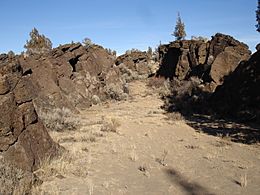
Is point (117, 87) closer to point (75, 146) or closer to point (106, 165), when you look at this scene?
point (75, 146)

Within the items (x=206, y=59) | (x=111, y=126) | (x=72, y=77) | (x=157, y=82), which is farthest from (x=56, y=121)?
(x=157, y=82)

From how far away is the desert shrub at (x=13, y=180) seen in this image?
6200 millimetres

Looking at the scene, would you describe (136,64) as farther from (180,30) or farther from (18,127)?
(18,127)

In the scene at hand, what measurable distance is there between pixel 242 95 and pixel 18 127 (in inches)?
554

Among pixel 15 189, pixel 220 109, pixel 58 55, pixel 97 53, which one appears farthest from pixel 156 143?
pixel 97 53

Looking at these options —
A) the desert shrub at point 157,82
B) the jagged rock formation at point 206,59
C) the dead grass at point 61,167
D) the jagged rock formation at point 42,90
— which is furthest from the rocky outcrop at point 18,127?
the desert shrub at point 157,82

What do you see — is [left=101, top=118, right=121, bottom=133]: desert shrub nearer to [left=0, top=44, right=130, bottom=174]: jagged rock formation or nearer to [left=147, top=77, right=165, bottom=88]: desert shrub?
[left=0, top=44, right=130, bottom=174]: jagged rock formation

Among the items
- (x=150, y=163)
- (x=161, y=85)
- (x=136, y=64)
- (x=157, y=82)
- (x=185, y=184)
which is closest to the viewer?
(x=185, y=184)

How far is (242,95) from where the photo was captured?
62.4 ft

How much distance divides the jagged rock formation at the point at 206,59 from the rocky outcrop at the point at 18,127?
17.2 metres

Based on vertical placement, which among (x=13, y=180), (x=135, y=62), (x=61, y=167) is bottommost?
(x=61, y=167)

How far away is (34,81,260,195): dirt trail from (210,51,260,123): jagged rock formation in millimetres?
4015

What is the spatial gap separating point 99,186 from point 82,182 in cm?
44

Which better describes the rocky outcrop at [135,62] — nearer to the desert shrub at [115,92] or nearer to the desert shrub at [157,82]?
the desert shrub at [157,82]
